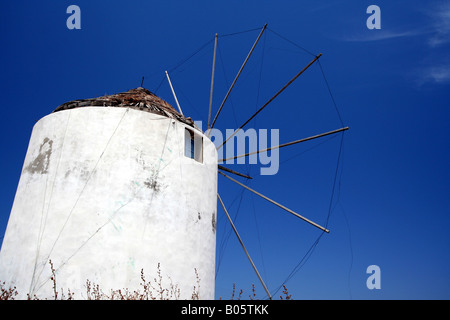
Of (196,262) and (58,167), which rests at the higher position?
(58,167)

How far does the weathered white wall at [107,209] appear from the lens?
7836 millimetres

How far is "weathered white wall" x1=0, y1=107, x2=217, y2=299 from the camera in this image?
784cm

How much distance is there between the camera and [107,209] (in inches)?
327

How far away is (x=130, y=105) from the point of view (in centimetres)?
991

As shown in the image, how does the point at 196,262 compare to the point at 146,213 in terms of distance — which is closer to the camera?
the point at 146,213

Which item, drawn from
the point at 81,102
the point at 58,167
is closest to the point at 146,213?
the point at 58,167

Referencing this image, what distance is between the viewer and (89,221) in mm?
8094
